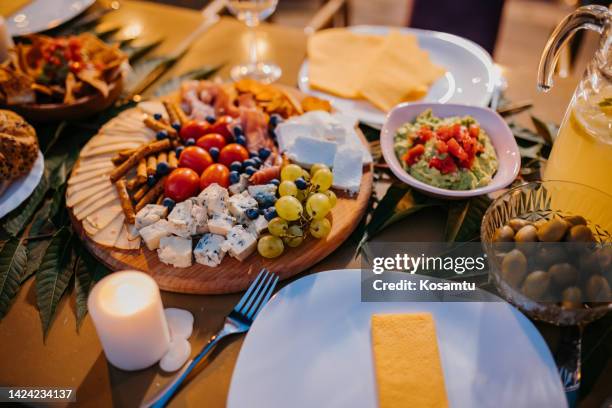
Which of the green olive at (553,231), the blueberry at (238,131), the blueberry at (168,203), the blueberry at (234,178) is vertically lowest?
the blueberry at (168,203)

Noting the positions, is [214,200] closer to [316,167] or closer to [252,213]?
[252,213]

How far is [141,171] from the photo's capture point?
1.33 meters

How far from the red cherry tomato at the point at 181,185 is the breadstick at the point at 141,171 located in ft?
0.21

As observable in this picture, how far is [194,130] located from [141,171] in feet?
0.71

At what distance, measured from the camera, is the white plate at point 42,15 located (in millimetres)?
1910

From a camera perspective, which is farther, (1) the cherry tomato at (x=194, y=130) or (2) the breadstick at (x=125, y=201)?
(1) the cherry tomato at (x=194, y=130)

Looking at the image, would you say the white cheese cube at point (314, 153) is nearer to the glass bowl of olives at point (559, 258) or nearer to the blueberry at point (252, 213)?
the blueberry at point (252, 213)

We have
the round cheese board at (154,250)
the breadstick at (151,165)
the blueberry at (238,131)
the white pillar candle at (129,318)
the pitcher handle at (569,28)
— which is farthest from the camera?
the blueberry at (238,131)

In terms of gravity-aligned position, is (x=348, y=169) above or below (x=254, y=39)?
below

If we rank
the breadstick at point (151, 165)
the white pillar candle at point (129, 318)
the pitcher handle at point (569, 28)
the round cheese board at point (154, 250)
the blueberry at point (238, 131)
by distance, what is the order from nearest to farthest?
1. the white pillar candle at point (129, 318)
2. the pitcher handle at point (569, 28)
3. the round cheese board at point (154, 250)
4. the breadstick at point (151, 165)
5. the blueberry at point (238, 131)

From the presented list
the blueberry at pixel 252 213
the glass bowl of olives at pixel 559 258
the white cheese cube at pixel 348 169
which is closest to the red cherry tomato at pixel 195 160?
the blueberry at pixel 252 213

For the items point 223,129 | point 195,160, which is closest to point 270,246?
point 195,160

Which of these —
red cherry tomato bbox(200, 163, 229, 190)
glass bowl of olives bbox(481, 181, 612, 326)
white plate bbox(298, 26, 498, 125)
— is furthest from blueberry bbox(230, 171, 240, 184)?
glass bowl of olives bbox(481, 181, 612, 326)

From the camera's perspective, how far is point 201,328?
1.07m
